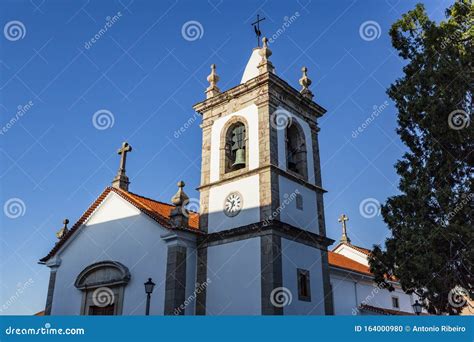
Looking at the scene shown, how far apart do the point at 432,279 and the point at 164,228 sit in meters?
8.21

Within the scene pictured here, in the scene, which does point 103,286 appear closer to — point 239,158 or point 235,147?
point 239,158

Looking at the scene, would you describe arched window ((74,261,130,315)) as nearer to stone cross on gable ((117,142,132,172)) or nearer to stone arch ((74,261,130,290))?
stone arch ((74,261,130,290))

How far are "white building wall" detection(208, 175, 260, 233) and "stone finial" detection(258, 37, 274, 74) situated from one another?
4.18m

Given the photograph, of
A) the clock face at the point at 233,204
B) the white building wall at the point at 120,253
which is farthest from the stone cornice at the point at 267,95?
the white building wall at the point at 120,253

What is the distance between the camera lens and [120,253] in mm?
15867

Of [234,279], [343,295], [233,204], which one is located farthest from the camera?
[343,295]

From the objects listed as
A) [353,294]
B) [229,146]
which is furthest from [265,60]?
[353,294]

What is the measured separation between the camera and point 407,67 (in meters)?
13.4

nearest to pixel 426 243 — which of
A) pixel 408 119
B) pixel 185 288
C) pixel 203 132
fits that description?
pixel 408 119

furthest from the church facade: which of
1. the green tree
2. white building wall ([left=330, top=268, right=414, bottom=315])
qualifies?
white building wall ([left=330, top=268, right=414, bottom=315])

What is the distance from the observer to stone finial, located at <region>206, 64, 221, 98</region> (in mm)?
18097

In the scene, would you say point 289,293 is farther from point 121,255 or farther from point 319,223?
point 121,255

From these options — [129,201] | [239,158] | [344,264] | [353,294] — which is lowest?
[353,294]

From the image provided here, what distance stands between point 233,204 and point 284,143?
295cm
